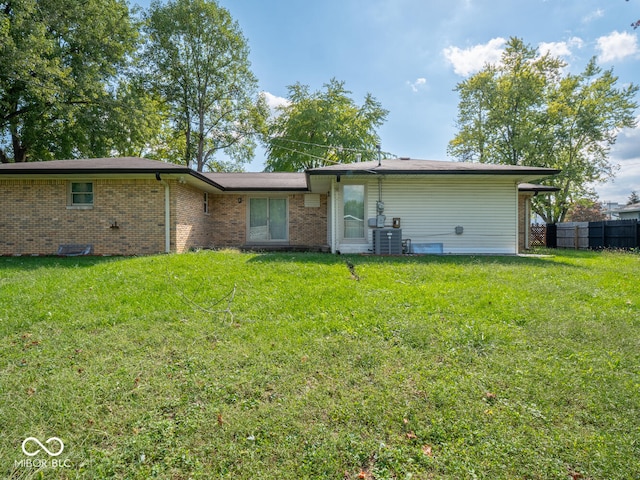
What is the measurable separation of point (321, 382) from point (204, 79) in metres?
27.0

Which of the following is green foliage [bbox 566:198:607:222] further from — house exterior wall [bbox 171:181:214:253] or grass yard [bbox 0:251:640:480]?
house exterior wall [bbox 171:181:214:253]

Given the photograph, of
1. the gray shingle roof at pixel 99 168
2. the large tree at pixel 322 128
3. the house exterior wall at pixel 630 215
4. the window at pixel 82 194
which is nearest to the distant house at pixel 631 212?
the house exterior wall at pixel 630 215

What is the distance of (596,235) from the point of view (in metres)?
14.0

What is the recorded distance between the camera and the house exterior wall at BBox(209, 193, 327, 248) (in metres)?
13.3

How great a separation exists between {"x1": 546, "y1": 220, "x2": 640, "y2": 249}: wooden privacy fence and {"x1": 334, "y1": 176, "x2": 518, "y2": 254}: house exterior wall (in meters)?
6.92

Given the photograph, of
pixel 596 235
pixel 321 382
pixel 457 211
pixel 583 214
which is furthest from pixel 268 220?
pixel 583 214

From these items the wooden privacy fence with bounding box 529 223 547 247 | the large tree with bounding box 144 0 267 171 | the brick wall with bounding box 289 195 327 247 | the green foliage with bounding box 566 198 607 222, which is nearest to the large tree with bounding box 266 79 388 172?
the large tree with bounding box 144 0 267 171

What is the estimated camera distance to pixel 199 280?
5844 millimetres

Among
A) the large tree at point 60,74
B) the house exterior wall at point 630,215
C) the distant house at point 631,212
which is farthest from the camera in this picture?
the house exterior wall at point 630,215

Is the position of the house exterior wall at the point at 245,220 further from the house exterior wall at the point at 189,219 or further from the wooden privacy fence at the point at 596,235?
the wooden privacy fence at the point at 596,235

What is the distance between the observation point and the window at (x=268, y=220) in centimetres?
1342

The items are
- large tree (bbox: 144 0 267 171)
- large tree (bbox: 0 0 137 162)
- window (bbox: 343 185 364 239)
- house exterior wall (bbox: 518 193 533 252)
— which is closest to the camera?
window (bbox: 343 185 364 239)

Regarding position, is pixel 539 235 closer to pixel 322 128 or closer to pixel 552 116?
pixel 552 116

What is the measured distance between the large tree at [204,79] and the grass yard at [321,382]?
899 inches
